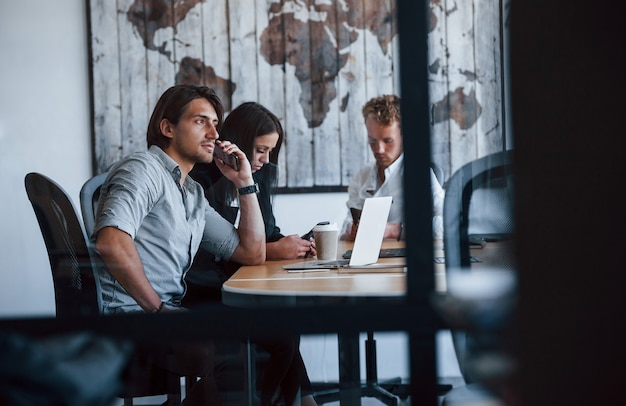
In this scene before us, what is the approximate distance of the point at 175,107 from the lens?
1948 mm

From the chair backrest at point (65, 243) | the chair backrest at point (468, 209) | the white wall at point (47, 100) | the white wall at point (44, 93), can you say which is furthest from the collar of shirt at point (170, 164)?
the white wall at point (44, 93)

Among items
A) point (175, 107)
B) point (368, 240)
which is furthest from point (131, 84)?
point (368, 240)

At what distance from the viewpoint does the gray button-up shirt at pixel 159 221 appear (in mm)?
1642

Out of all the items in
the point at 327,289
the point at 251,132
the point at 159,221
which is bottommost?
the point at 327,289

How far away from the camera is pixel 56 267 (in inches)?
73.9

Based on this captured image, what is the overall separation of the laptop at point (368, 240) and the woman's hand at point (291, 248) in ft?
0.66

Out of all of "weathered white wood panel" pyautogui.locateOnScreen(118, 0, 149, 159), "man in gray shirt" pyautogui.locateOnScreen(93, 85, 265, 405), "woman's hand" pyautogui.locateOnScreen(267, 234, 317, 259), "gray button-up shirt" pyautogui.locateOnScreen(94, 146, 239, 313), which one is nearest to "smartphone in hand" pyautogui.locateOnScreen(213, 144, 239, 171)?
"man in gray shirt" pyautogui.locateOnScreen(93, 85, 265, 405)

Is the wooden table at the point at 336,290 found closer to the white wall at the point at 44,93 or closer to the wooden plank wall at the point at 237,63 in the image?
the wooden plank wall at the point at 237,63

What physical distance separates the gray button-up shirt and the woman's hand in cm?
10

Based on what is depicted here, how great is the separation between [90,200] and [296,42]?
1476 millimetres

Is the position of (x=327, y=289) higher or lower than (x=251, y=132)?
lower

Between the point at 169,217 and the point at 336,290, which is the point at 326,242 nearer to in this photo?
the point at 169,217

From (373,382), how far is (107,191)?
84cm

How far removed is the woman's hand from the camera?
6.42ft
